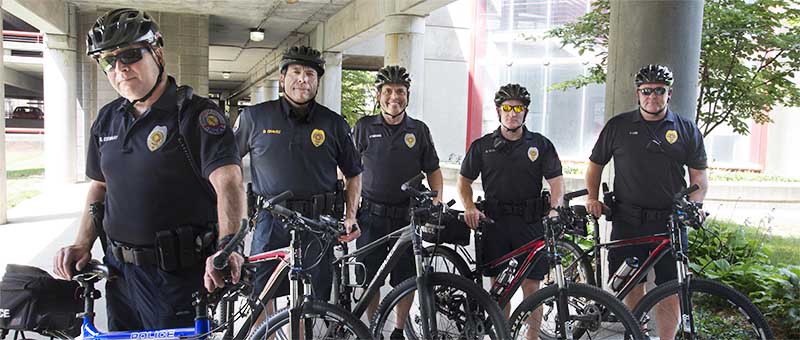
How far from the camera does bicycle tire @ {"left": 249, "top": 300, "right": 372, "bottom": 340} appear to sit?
9.33 ft

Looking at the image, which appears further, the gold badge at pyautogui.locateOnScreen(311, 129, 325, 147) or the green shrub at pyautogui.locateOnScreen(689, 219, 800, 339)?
the green shrub at pyautogui.locateOnScreen(689, 219, 800, 339)

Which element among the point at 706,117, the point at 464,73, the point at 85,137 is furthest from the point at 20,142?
the point at 706,117

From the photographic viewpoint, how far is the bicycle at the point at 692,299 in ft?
11.4

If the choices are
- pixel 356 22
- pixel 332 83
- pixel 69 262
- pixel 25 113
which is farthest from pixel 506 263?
pixel 25 113

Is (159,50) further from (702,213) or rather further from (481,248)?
(702,213)

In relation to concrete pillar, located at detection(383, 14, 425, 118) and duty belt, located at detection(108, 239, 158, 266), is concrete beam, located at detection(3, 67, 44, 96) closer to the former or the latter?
concrete pillar, located at detection(383, 14, 425, 118)

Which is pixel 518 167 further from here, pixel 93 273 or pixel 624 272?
pixel 93 273

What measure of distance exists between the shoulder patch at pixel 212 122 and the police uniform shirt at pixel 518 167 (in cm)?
215

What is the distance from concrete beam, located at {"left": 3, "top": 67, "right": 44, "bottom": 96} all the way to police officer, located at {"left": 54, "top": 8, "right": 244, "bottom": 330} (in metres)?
34.5

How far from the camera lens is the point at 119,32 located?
250 centimetres

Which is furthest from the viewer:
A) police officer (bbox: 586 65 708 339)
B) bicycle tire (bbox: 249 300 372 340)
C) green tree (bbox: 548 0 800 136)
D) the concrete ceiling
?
the concrete ceiling

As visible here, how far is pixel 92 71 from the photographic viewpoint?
15828mm

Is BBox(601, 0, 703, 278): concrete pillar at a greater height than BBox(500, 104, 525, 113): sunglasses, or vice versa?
BBox(601, 0, 703, 278): concrete pillar

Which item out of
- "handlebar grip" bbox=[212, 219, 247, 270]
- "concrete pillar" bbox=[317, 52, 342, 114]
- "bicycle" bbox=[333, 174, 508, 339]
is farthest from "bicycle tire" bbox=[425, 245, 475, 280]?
"concrete pillar" bbox=[317, 52, 342, 114]
